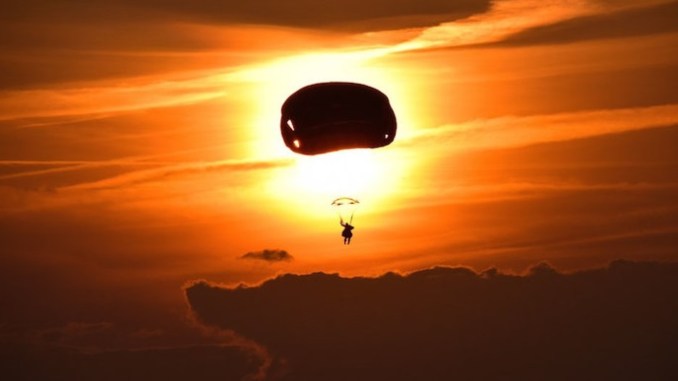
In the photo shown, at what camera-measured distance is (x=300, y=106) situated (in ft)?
403

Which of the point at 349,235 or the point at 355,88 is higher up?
the point at 355,88

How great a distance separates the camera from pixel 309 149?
123 meters

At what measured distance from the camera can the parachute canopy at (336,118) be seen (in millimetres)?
121875

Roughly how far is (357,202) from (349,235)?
1949 mm

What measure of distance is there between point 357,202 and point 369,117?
5.27 meters

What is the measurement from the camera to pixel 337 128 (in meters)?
122

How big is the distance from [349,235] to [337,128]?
6244mm

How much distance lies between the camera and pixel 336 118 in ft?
399

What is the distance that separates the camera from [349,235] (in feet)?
396

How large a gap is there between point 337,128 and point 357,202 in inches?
187

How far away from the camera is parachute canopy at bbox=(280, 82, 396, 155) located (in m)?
122

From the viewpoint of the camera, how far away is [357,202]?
120312 millimetres

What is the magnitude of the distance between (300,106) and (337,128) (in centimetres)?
250
